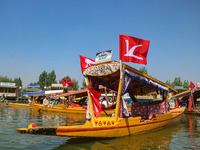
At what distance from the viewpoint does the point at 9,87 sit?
45062 mm

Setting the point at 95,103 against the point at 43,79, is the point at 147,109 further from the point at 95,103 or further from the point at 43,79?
the point at 43,79

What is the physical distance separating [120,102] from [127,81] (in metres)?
1.01

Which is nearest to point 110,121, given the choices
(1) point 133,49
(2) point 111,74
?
(2) point 111,74

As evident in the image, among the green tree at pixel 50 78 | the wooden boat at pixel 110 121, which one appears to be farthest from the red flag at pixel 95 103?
the green tree at pixel 50 78

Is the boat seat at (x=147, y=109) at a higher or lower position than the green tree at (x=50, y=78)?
lower

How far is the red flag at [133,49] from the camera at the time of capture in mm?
7616

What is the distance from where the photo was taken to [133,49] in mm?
7926

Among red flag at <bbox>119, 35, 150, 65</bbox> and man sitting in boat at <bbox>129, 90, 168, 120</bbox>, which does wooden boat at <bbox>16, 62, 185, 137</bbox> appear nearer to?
red flag at <bbox>119, 35, 150, 65</bbox>

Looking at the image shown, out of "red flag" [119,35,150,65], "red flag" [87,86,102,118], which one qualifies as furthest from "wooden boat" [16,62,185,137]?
"red flag" [119,35,150,65]

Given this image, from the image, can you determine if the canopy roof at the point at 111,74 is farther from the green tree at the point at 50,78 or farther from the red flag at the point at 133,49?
the green tree at the point at 50,78

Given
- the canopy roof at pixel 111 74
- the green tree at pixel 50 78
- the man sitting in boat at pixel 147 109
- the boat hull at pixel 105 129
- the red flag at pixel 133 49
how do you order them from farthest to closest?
the green tree at pixel 50 78 → the man sitting in boat at pixel 147 109 → the red flag at pixel 133 49 → the canopy roof at pixel 111 74 → the boat hull at pixel 105 129

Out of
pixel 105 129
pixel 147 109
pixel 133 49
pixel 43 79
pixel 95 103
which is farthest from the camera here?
pixel 43 79

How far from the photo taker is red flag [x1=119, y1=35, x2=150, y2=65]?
25.0 feet

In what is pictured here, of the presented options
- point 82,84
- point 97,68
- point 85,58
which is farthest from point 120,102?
point 82,84
